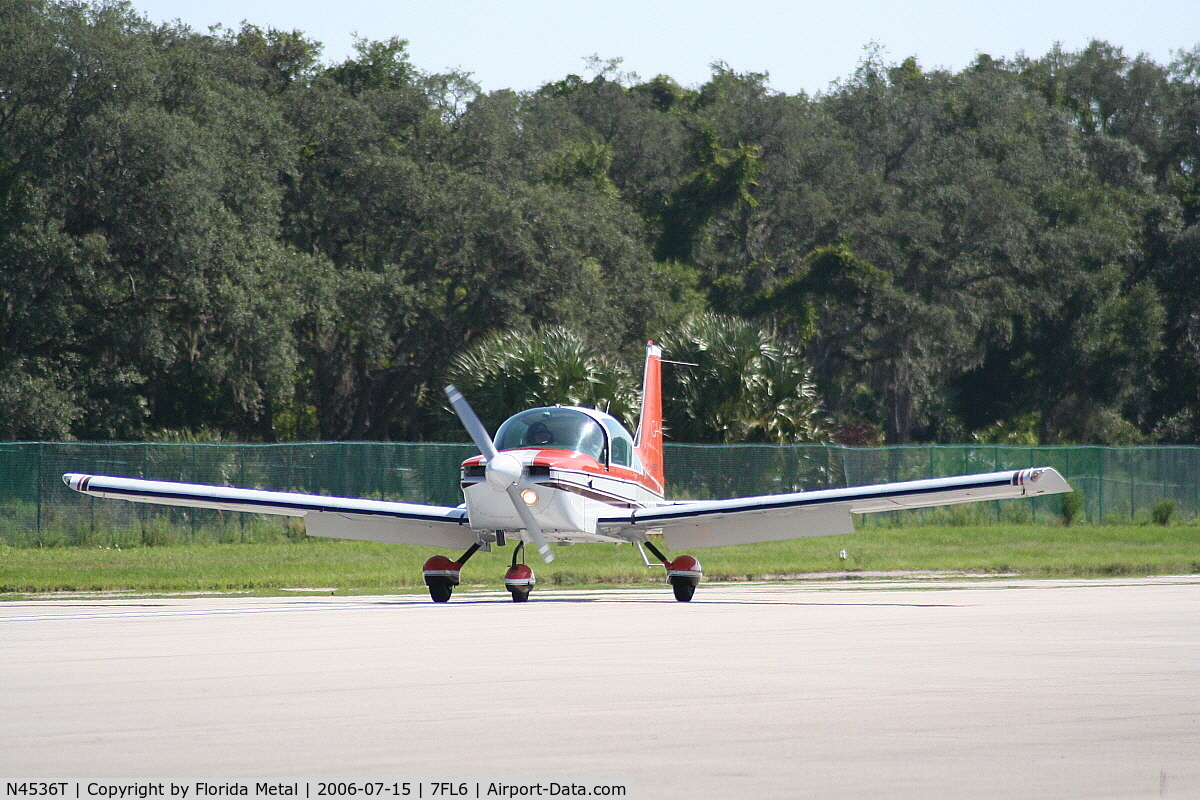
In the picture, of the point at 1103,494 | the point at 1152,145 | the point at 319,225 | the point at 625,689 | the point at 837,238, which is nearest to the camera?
the point at 625,689

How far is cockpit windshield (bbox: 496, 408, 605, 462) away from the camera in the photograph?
17.1 metres

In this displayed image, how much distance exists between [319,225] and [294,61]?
880 cm

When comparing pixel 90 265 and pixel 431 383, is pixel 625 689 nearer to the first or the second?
pixel 90 265

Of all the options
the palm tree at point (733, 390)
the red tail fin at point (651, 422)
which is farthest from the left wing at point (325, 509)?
the palm tree at point (733, 390)

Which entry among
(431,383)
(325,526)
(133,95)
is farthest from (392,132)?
(325,526)

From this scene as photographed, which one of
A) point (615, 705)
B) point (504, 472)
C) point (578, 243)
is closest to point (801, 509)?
point (504, 472)

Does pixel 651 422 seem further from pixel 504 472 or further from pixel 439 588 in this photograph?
pixel 504 472

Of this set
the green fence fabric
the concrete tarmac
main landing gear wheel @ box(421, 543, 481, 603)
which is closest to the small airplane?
main landing gear wheel @ box(421, 543, 481, 603)

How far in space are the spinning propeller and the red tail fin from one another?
4219mm

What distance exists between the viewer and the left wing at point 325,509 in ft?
57.5

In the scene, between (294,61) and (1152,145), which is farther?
(1152,145)

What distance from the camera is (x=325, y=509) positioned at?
17.6 m

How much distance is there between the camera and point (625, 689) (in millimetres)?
7996

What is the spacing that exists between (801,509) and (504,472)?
4.06m
